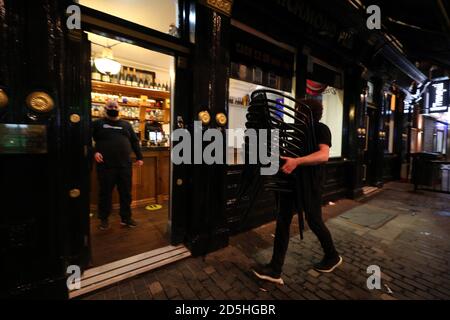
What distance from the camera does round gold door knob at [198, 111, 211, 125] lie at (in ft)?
9.34

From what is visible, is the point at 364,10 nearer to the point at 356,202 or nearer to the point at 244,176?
the point at 356,202

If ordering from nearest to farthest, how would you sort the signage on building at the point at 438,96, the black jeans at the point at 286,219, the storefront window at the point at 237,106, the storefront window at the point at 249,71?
the black jeans at the point at 286,219 < the storefront window at the point at 249,71 < the storefront window at the point at 237,106 < the signage on building at the point at 438,96

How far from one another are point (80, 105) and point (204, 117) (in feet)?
4.35

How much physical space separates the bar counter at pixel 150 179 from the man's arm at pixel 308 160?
3.16 m

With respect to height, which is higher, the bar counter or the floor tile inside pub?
the bar counter

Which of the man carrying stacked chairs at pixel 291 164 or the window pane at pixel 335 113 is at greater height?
the window pane at pixel 335 113

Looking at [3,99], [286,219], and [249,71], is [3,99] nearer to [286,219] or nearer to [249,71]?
[286,219]

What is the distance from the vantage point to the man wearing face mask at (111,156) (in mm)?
3387

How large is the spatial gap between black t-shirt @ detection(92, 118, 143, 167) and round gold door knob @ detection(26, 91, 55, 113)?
1.54 metres

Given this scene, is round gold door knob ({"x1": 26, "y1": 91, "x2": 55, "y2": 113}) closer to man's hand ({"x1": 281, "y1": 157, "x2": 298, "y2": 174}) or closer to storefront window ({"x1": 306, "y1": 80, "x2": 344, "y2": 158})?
man's hand ({"x1": 281, "y1": 157, "x2": 298, "y2": 174})

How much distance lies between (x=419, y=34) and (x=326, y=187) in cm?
619

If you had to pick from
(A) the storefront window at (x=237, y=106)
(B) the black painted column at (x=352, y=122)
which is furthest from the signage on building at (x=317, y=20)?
(A) the storefront window at (x=237, y=106)

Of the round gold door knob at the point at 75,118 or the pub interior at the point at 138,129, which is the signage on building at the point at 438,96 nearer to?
the pub interior at the point at 138,129

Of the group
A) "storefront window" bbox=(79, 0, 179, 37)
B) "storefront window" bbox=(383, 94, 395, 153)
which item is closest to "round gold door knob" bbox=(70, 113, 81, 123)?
"storefront window" bbox=(79, 0, 179, 37)
